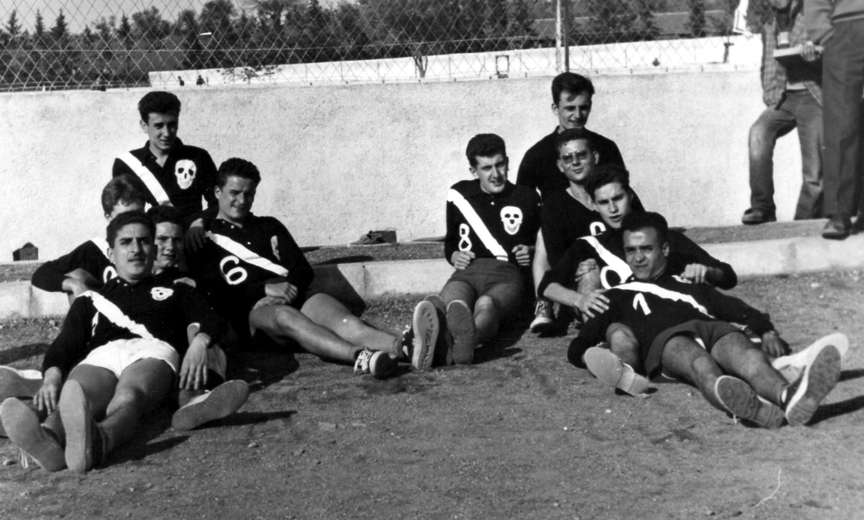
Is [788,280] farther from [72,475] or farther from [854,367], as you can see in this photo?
[72,475]

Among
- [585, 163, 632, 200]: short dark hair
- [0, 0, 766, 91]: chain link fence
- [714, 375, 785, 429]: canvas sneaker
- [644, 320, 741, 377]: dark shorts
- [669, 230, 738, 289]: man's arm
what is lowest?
[714, 375, 785, 429]: canvas sneaker

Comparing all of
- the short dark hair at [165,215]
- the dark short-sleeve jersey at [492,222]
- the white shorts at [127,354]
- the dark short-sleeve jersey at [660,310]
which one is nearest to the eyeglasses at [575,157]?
the dark short-sleeve jersey at [492,222]

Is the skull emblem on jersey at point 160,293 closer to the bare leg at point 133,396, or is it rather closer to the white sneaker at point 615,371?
the bare leg at point 133,396

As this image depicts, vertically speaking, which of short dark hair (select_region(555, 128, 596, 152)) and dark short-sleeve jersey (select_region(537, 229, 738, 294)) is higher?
short dark hair (select_region(555, 128, 596, 152))

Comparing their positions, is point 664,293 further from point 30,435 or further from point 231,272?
point 30,435

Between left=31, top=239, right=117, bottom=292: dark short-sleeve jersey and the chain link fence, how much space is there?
12.4 ft

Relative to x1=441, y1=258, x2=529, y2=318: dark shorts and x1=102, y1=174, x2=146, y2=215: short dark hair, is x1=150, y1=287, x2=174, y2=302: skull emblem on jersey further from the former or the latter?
x1=441, y1=258, x2=529, y2=318: dark shorts

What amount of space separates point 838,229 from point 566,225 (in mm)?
2070

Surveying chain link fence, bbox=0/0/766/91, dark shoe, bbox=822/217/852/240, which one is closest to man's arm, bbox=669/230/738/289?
dark shoe, bbox=822/217/852/240

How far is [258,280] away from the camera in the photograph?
7.11m

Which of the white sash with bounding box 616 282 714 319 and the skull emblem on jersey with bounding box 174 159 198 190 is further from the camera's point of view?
the skull emblem on jersey with bounding box 174 159 198 190

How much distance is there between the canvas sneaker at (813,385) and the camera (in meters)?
5.07

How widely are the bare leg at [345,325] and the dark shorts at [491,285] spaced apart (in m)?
0.48

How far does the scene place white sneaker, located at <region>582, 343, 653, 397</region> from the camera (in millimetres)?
5832
